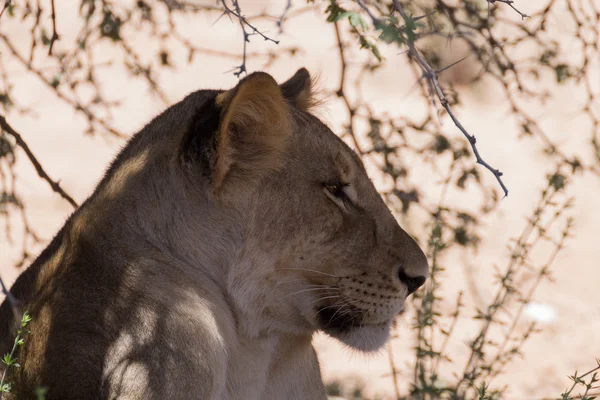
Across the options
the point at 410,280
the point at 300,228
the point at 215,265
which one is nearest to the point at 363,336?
the point at 410,280

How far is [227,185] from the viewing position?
2596mm

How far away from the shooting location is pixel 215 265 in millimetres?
2586

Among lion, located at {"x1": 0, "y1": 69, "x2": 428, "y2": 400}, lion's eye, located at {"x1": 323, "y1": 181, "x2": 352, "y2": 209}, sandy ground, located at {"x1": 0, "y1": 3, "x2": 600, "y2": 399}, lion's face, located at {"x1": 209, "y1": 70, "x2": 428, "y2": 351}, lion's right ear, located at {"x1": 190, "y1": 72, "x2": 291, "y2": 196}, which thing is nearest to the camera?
lion, located at {"x1": 0, "y1": 69, "x2": 428, "y2": 400}

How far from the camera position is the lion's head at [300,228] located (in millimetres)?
2598

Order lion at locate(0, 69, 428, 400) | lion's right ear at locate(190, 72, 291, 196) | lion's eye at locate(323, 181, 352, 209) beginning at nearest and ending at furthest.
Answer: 1. lion at locate(0, 69, 428, 400)
2. lion's right ear at locate(190, 72, 291, 196)
3. lion's eye at locate(323, 181, 352, 209)

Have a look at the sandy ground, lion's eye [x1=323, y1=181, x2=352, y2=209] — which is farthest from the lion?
the sandy ground

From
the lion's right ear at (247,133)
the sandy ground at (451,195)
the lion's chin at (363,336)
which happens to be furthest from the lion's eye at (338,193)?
the sandy ground at (451,195)

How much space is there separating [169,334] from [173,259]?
23 centimetres

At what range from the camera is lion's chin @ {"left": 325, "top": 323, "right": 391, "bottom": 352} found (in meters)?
2.79

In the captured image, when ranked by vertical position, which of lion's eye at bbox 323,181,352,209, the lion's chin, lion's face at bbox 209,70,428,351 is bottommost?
the lion's chin

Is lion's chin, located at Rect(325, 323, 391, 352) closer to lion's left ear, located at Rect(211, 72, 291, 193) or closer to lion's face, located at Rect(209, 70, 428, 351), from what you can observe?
lion's face, located at Rect(209, 70, 428, 351)

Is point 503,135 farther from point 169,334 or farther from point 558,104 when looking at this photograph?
point 169,334

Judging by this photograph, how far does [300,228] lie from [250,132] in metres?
0.31

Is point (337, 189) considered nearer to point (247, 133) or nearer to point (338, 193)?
point (338, 193)
